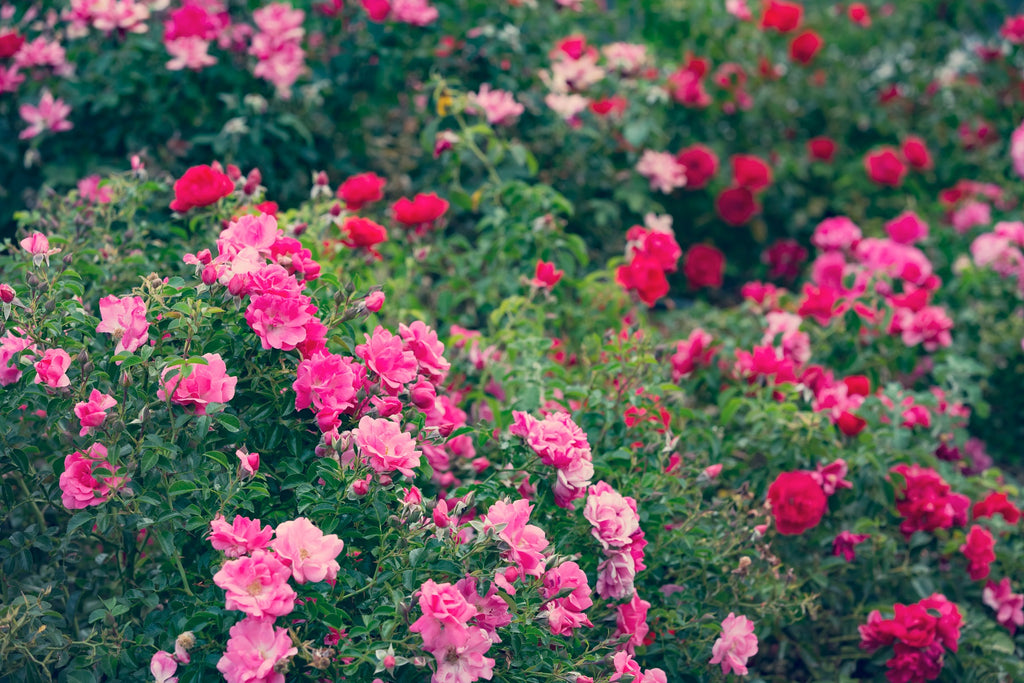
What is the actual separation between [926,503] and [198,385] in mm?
1749

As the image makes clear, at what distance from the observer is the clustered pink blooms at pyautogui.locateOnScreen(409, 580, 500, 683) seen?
138cm

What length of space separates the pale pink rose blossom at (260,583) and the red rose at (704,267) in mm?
2397

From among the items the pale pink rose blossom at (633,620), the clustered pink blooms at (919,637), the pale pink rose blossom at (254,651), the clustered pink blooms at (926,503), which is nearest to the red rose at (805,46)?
the clustered pink blooms at (926,503)

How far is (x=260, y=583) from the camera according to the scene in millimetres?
1357

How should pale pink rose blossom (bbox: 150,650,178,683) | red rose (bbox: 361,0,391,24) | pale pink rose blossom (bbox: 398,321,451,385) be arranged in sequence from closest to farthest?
1. pale pink rose blossom (bbox: 150,650,178,683)
2. pale pink rose blossom (bbox: 398,321,451,385)
3. red rose (bbox: 361,0,391,24)

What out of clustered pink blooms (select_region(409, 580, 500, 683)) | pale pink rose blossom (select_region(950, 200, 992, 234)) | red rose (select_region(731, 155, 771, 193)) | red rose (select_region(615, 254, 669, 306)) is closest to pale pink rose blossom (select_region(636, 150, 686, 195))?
red rose (select_region(731, 155, 771, 193))

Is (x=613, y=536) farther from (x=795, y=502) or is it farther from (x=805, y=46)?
(x=805, y=46)

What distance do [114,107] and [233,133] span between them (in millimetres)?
477

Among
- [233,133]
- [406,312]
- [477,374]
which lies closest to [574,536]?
[477,374]

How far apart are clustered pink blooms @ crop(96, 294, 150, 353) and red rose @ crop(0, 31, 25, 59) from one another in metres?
1.61

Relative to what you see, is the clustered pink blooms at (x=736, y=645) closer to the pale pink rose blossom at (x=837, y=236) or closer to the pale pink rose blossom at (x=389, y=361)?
the pale pink rose blossom at (x=389, y=361)

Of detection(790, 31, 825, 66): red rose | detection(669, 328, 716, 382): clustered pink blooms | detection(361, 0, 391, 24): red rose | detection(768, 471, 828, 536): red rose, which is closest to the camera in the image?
detection(768, 471, 828, 536): red rose

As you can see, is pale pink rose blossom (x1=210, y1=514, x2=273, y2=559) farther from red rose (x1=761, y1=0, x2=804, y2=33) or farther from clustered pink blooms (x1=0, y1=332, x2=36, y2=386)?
red rose (x1=761, y1=0, x2=804, y2=33)

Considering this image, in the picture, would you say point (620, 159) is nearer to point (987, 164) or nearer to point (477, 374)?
point (477, 374)
